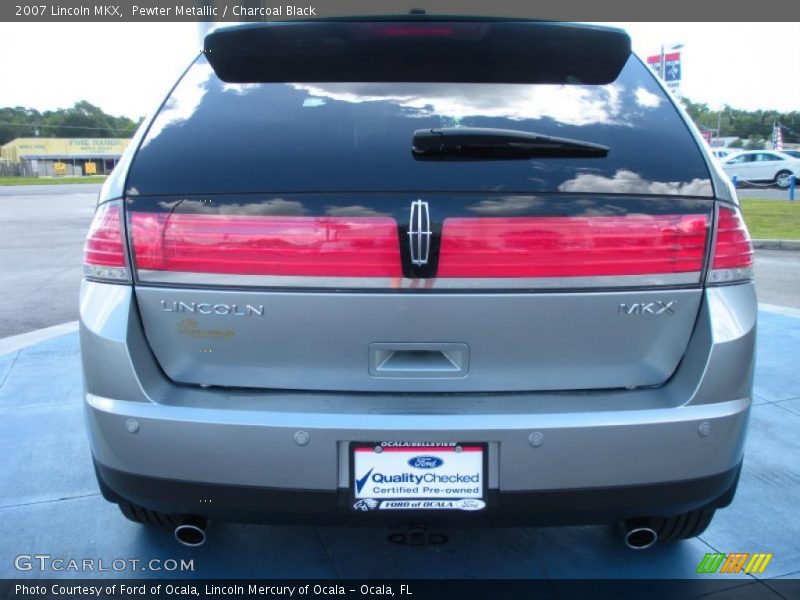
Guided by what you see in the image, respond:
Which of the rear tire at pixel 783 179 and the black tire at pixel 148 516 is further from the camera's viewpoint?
the rear tire at pixel 783 179

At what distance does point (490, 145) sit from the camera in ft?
6.26

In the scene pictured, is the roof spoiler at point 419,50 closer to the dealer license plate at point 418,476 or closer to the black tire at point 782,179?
the dealer license plate at point 418,476

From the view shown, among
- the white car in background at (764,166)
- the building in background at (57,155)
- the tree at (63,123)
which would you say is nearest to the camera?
the white car in background at (764,166)

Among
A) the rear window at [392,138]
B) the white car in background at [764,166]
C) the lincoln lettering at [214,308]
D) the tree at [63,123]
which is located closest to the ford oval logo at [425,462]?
the lincoln lettering at [214,308]

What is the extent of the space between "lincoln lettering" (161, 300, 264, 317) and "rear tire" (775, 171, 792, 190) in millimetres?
30506

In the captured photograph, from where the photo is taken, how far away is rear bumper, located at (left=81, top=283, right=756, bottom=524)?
71.3 inches

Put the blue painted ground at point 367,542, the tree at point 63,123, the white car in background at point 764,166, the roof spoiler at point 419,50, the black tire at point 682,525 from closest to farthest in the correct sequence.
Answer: the roof spoiler at point 419,50
the black tire at point 682,525
the blue painted ground at point 367,542
the white car in background at point 764,166
the tree at point 63,123

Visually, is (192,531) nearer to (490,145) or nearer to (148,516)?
(148,516)

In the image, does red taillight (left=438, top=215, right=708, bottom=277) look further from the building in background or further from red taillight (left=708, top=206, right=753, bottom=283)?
the building in background

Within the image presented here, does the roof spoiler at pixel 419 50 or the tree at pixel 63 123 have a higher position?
the tree at pixel 63 123

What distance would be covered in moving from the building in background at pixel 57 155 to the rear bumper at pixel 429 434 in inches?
3300

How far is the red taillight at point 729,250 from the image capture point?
6.38 ft

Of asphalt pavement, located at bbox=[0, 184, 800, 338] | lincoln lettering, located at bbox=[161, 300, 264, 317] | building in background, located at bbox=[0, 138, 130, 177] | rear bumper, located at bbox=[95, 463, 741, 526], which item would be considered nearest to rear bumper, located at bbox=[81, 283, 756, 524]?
rear bumper, located at bbox=[95, 463, 741, 526]

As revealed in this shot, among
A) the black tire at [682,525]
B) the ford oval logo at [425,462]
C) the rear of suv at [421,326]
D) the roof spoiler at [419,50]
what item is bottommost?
the black tire at [682,525]
